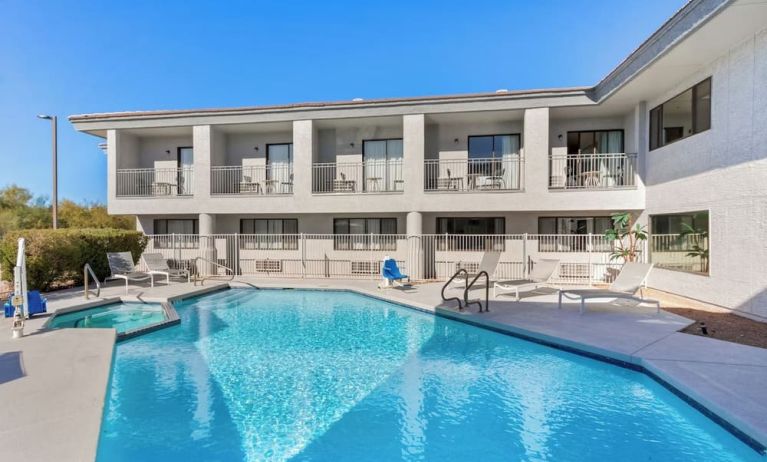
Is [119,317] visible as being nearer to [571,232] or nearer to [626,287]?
[626,287]

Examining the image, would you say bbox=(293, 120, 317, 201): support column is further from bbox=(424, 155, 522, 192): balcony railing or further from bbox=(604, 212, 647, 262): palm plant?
bbox=(604, 212, 647, 262): palm plant

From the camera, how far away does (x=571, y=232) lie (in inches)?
631

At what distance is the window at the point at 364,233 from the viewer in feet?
55.4

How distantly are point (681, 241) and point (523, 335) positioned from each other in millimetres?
7067

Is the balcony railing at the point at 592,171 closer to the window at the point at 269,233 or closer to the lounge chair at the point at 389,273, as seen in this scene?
the lounge chair at the point at 389,273

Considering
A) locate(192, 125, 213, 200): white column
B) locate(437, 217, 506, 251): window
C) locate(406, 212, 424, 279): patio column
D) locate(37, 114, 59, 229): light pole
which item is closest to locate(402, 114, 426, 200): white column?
locate(406, 212, 424, 279): patio column

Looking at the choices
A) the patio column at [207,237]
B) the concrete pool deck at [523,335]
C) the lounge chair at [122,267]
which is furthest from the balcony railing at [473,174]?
the lounge chair at [122,267]

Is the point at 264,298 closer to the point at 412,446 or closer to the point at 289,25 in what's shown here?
the point at 412,446

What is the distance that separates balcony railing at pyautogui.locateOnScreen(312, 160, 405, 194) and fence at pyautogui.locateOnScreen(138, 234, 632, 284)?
2.08 m

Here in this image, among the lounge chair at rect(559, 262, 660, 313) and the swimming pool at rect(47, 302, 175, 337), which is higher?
the lounge chair at rect(559, 262, 660, 313)

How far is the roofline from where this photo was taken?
861cm

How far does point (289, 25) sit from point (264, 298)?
44.5 feet

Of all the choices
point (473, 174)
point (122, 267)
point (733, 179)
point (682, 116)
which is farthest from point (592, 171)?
point (122, 267)

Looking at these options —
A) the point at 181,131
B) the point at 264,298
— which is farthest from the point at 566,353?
the point at 181,131
